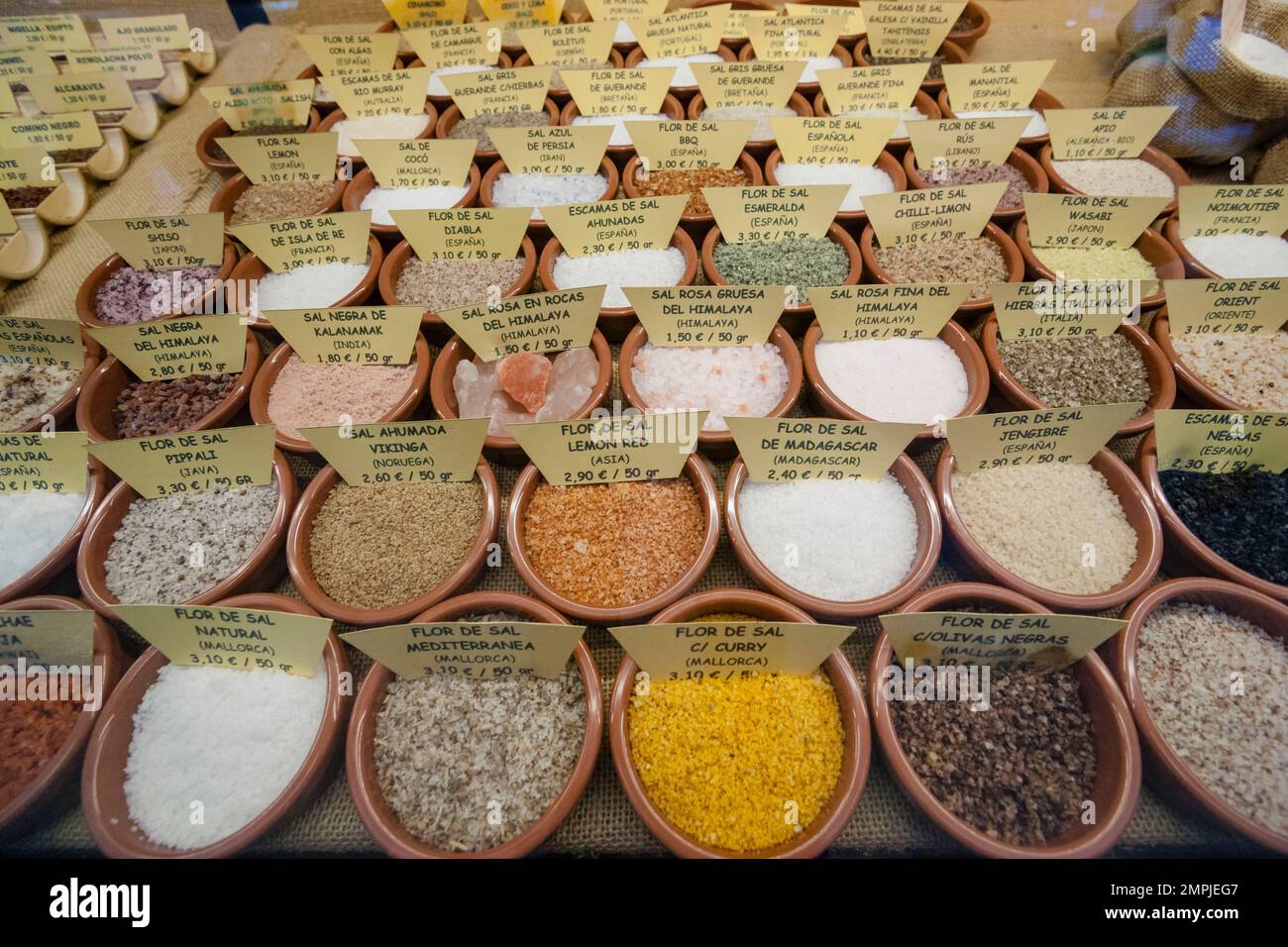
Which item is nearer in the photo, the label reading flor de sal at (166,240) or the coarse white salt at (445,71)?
the label reading flor de sal at (166,240)

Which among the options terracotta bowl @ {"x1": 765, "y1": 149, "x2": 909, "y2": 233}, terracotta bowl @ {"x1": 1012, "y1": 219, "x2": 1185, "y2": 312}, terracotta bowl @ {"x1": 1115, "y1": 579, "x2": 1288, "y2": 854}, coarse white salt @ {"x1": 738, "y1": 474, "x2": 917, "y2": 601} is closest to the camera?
terracotta bowl @ {"x1": 1115, "y1": 579, "x2": 1288, "y2": 854}

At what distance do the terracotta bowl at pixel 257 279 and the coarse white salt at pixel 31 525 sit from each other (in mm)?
582

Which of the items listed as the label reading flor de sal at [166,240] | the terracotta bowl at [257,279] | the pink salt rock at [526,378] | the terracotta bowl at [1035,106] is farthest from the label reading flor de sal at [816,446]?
the label reading flor de sal at [166,240]

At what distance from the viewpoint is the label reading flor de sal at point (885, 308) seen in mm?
1612

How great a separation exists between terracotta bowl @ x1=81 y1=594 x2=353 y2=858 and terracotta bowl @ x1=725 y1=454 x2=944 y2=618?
0.79 metres

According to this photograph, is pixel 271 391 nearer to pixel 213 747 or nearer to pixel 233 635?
pixel 233 635

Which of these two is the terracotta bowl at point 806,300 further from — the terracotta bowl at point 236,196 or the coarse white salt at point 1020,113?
the terracotta bowl at point 236,196

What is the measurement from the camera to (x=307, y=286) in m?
1.85

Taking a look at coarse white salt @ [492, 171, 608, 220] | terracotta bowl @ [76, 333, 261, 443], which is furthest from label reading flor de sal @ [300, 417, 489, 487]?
coarse white salt @ [492, 171, 608, 220]

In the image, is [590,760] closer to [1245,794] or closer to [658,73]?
[1245,794]

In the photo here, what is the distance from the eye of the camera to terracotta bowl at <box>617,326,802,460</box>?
1479 mm

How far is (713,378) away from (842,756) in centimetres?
90

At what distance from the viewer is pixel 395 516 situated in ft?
4.73

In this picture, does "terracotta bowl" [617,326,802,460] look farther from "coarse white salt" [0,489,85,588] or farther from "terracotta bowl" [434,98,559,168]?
"coarse white salt" [0,489,85,588]
